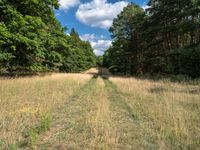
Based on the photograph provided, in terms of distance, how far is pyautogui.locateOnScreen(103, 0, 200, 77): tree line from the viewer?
993 inches

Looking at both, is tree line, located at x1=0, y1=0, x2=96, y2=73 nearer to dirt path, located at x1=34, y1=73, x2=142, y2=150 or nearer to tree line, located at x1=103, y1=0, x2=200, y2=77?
dirt path, located at x1=34, y1=73, x2=142, y2=150

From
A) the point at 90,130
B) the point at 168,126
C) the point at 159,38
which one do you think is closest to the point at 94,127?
the point at 90,130

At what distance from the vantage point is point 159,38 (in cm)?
3734

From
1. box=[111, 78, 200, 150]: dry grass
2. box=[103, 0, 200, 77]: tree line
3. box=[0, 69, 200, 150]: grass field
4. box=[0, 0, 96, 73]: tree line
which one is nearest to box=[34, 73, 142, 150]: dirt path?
box=[0, 69, 200, 150]: grass field

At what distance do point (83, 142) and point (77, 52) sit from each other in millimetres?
49510

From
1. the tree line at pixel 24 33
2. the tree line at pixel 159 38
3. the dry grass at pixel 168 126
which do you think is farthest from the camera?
the tree line at pixel 159 38

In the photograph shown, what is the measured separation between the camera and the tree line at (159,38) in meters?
25.2

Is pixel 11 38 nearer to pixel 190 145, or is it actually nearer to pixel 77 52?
pixel 190 145

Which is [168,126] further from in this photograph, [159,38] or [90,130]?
[159,38]

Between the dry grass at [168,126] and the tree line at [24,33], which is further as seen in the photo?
the tree line at [24,33]

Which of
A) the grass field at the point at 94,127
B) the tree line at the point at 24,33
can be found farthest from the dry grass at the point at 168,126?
the tree line at the point at 24,33

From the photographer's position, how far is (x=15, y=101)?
10.3 metres

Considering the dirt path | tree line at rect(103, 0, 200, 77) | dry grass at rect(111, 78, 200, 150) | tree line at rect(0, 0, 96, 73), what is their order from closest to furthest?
the dirt path, dry grass at rect(111, 78, 200, 150), tree line at rect(0, 0, 96, 73), tree line at rect(103, 0, 200, 77)

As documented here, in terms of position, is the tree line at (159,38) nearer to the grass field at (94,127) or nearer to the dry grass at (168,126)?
the dry grass at (168,126)
